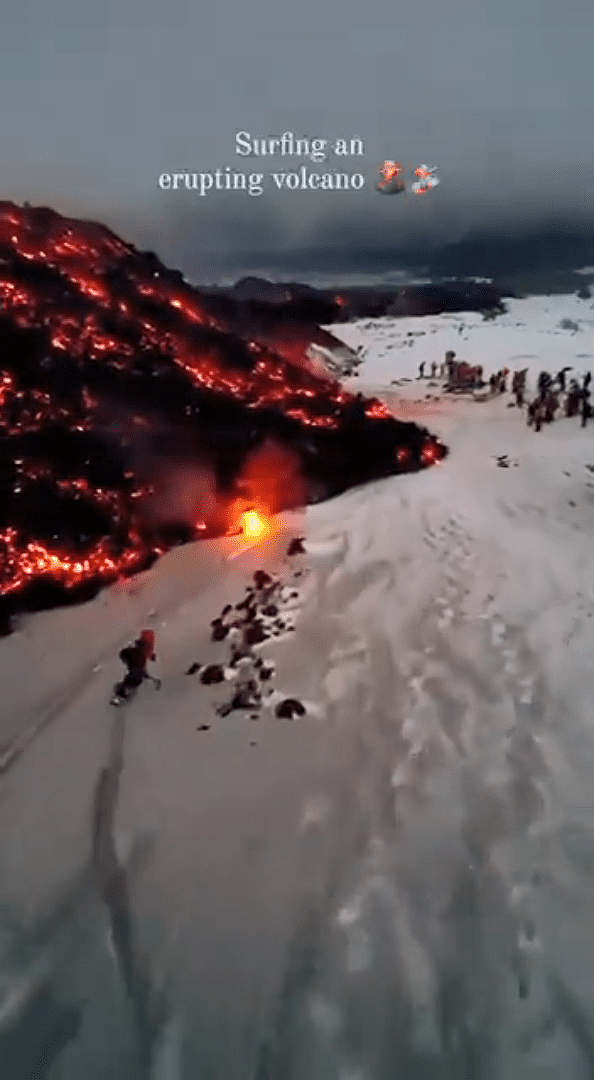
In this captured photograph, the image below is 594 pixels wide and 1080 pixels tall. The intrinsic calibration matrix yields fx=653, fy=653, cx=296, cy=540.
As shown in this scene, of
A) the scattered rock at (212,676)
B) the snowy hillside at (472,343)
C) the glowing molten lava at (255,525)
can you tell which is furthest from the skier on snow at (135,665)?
the snowy hillside at (472,343)

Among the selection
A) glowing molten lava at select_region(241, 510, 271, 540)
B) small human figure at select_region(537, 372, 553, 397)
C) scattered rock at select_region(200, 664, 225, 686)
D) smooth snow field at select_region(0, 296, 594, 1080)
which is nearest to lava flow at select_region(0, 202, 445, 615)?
glowing molten lava at select_region(241, 510, 271, 540)

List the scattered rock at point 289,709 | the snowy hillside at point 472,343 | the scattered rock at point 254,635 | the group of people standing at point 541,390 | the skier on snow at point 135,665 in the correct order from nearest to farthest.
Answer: the scattered rock at point 289,709
the skier on snow at point 135,665
the scattered rock at point 254,635
the group of people standing at point 541,390
the snowy hillside at point 472,343

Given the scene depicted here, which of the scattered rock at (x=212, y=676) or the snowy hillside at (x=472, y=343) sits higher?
the snowy hillside at (x=472, y=343)

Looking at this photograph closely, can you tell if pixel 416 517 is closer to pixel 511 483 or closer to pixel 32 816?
pixel 511 483

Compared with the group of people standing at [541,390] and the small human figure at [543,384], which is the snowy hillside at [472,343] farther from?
the small human figure at [543,384]

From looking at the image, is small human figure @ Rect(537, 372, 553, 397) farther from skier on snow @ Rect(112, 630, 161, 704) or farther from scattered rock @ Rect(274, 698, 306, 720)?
skier on snow @ Rect(112, 630, 161, 704)

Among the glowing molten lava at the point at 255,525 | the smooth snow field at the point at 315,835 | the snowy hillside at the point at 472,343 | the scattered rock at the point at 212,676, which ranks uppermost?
the snowy hillside at the point at 472,343

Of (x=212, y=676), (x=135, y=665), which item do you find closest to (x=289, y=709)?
(x=212, y=676)
